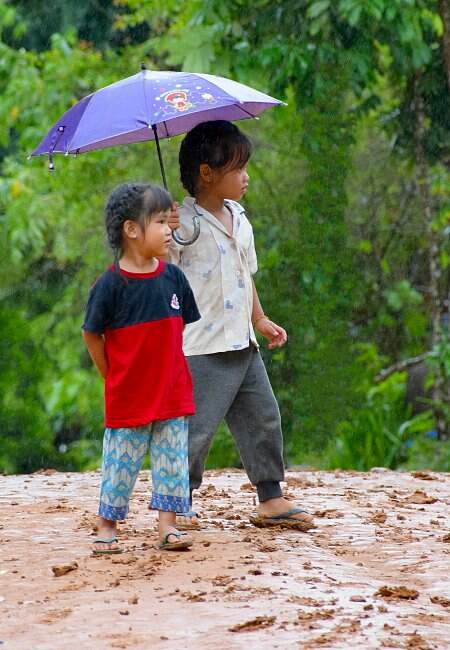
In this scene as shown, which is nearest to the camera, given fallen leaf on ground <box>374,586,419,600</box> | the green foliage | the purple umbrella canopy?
fallen leaf on ground <box>374,586,419,600</box>

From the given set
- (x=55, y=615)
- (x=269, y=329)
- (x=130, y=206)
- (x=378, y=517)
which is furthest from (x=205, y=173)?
(x=55, y=615)

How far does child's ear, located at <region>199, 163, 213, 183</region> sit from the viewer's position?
497cm

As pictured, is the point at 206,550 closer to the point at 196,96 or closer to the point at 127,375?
the point at 127,375

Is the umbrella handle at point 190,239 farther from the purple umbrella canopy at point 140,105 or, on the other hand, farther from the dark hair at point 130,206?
the purple umbrella canopy at point 140,105

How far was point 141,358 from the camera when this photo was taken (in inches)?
177

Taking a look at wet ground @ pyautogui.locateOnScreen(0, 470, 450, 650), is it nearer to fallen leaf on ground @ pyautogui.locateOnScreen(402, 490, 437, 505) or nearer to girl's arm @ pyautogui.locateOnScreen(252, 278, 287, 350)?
fallen leaf on ground @ pyautogui.locateOnScreen(402, 490, 437, 505)

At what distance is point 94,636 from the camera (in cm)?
Result: 348

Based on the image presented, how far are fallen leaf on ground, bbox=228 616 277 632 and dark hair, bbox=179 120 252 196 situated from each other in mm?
1987

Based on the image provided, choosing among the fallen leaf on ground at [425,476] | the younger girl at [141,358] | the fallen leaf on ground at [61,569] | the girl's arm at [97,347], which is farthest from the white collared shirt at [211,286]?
the fallen leaf on ground at [425,476]

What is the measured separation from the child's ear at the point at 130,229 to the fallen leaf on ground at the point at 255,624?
1531mm

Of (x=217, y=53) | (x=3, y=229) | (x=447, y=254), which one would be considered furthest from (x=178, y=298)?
(x=3, y=229)

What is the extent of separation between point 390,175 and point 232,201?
244 inches

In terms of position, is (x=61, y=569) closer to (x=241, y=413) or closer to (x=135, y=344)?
(x=135, y=344)

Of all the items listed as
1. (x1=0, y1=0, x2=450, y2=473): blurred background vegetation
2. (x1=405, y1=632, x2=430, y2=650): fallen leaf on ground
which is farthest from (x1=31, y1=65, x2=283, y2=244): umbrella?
(x1=0, y1=0, x2=450, y2=473): blurred background vegetation
